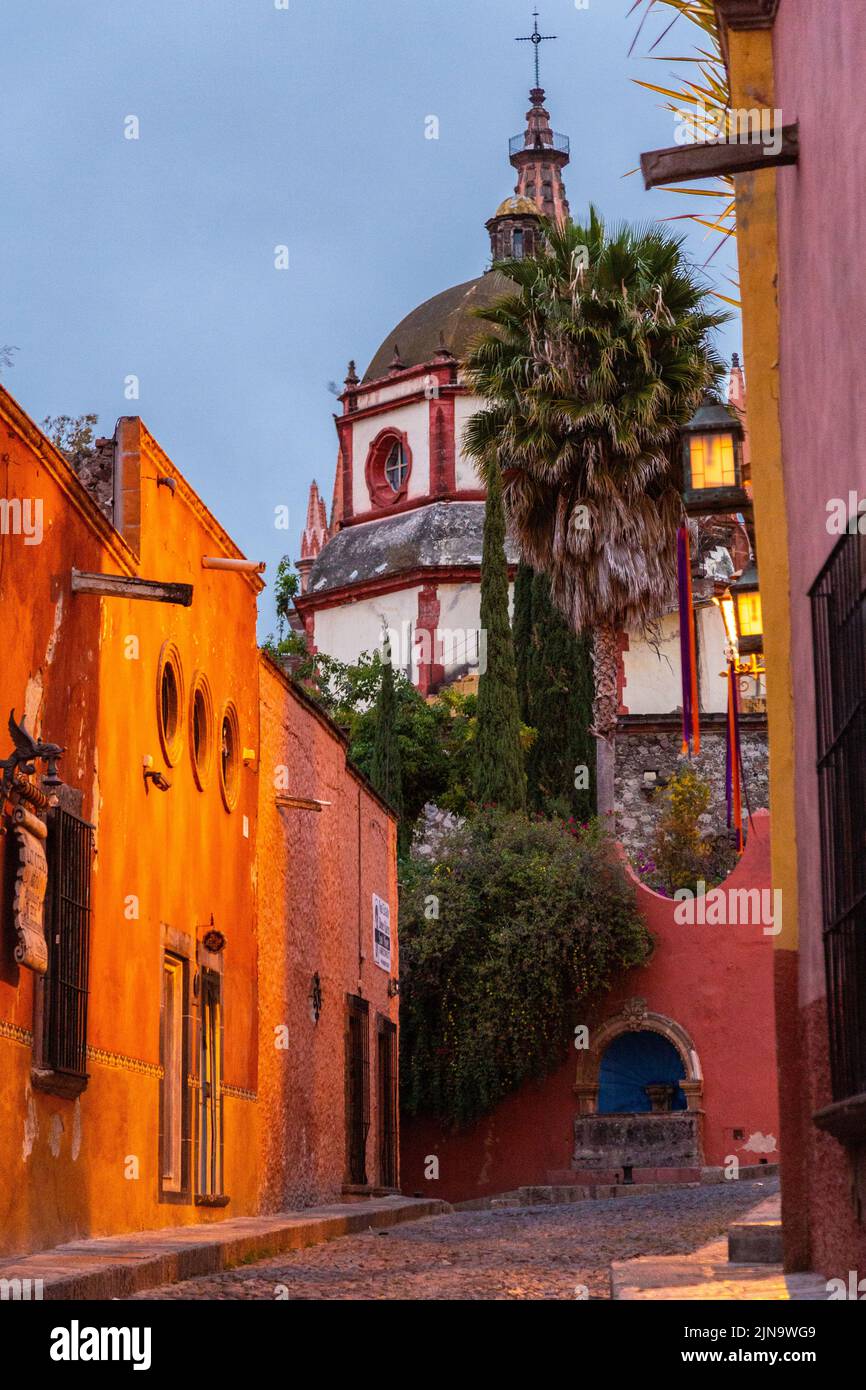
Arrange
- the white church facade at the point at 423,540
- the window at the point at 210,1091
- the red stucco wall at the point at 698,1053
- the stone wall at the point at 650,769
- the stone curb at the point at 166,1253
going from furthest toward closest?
1. the white church facade at the point at 423,540
2. the stone wall at the point at 650,769
3. the red stucco wall at the point at 698,1053
4. the window at the point at 210,1091
5. the stone curb at the point at 166,1253

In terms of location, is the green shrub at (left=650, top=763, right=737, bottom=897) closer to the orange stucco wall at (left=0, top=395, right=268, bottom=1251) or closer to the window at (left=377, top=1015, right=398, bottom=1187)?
the window at (left=377, top=1015, right=398, bottom=1187)

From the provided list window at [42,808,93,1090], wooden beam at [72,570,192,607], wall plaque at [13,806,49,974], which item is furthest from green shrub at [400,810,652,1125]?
wall plaque at [13,806,49,974]

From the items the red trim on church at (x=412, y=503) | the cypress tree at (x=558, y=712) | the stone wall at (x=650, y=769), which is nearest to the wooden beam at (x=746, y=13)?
the cypress tree at (x=558, y=712)

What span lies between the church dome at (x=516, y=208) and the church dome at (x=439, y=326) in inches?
169

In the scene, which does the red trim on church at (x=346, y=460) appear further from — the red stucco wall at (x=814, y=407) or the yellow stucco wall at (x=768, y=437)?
the red stucco wall at (x=814, y=407)

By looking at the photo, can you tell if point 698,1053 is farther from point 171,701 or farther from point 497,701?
point 171,701

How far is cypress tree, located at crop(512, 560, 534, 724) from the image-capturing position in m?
34.1

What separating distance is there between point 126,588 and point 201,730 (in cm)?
343

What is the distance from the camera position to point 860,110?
23.0ft

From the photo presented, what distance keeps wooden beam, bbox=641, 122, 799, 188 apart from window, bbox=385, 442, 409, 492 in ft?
117

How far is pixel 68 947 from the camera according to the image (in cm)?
1109

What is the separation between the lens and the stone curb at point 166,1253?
28.5 ft

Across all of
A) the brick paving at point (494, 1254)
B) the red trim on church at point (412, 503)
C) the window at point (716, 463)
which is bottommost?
the brick paving at point (494, 1254)

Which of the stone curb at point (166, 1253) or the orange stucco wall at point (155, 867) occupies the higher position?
the orange stucco wall at point (155, 867)
